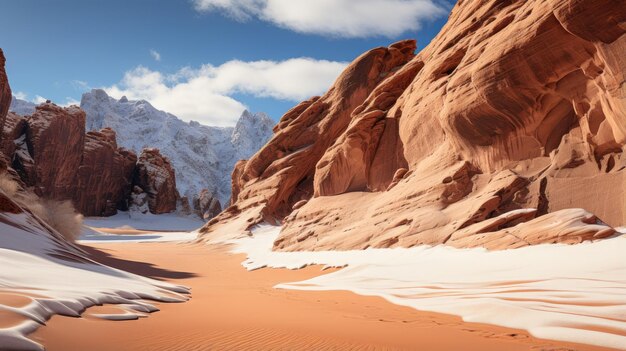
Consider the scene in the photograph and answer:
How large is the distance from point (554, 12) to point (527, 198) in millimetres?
5681

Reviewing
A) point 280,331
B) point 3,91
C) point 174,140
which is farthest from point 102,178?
point 174,140

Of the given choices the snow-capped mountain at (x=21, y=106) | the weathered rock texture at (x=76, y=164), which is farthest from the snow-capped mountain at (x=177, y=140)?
the weathered rock texture at (x=76, y=164)

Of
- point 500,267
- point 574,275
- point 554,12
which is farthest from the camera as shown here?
point 554,12

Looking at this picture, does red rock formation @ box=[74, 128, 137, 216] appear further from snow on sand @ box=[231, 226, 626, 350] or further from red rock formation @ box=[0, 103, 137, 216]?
snow on sand @ box=[231, 226, 626, 350]

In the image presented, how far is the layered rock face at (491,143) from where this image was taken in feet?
37.0

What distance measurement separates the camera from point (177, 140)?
160375 mm

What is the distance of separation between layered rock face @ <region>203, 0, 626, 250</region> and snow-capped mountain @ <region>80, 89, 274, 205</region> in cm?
11253

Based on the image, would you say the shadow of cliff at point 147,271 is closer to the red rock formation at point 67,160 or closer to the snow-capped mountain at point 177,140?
the red rock formation at point 67,160

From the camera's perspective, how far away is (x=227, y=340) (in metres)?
4.40

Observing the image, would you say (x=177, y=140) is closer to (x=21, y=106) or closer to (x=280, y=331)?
(x=21, y=106)

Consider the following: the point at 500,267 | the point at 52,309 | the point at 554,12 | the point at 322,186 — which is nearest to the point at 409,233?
the point at 500,267

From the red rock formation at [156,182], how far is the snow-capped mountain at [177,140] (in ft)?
186

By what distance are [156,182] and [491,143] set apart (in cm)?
6381

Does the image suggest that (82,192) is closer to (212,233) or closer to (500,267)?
(212,233)
